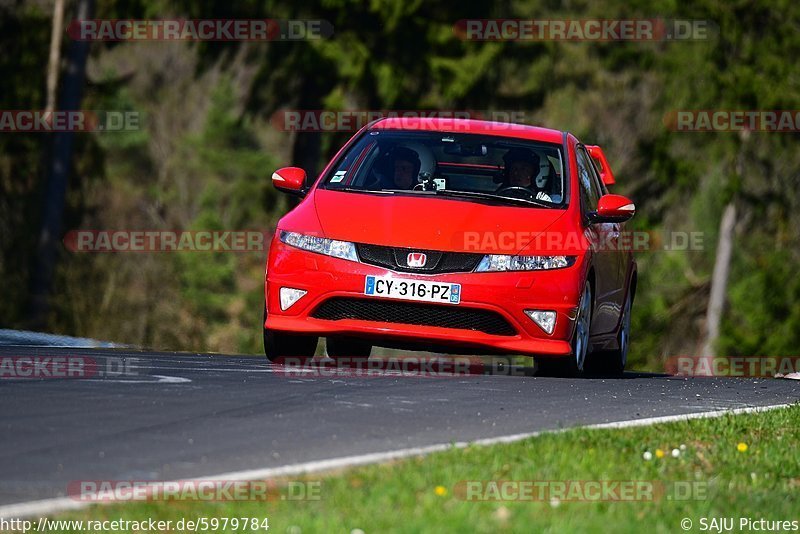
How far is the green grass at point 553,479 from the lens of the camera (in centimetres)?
575

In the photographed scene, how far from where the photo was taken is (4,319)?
29.5 meters

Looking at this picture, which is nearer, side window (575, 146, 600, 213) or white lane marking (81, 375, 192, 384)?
white lane marking (81, 375, 192, 384)

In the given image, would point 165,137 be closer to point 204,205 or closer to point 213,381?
point 204,205

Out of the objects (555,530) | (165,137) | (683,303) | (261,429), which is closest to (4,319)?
(683,303)

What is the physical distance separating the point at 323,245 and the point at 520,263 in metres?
1.31

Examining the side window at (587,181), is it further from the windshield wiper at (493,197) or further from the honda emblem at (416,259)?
the honda emblem at (416,259)

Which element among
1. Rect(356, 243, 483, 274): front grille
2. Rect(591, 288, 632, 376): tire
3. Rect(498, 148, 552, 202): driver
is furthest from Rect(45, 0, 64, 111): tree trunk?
Rect(356, 243, 483, 274): front grille

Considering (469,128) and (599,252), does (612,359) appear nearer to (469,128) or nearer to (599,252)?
(599,252)

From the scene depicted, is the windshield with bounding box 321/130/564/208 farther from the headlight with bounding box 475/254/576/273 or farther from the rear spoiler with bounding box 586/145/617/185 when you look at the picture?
the rear spoiler with bounding box 586/145/617/185

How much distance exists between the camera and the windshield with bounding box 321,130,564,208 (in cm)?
1185

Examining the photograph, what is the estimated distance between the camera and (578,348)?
1152cm

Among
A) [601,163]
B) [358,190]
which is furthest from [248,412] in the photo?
[601,163]

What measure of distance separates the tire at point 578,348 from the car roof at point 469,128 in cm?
148

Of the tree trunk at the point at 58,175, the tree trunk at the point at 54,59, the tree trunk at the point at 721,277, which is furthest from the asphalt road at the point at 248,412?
the tree trunk at the point at 721,277
